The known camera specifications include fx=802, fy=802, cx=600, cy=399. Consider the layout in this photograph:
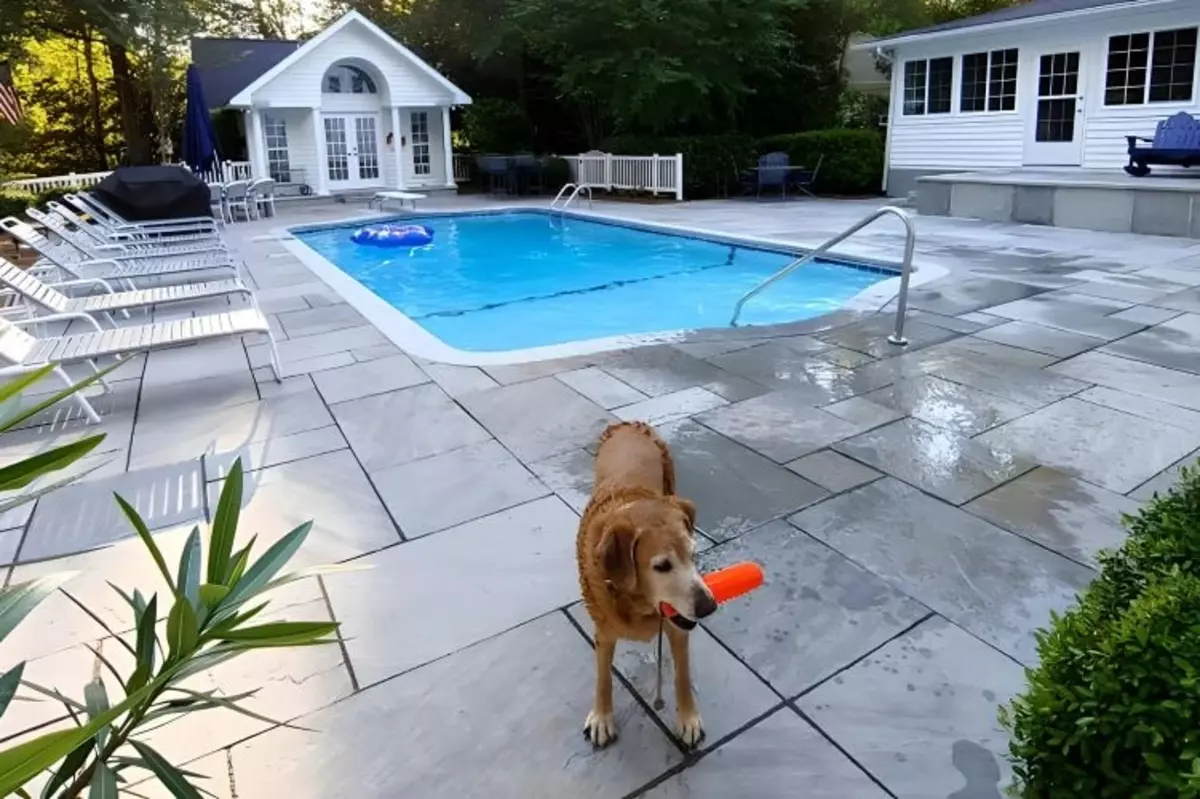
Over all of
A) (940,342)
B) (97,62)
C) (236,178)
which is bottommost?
(940,342)

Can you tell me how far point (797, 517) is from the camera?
2764 mm

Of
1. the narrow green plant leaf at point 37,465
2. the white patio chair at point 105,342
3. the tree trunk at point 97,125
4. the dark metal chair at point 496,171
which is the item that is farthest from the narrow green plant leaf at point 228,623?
the tree trunk at point 97,125

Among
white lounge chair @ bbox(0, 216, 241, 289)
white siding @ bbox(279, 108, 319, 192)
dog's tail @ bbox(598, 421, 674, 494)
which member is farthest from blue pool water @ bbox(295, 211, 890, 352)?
white siding @ bbox(279, 108, 319, 192)

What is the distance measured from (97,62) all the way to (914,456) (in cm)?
2430

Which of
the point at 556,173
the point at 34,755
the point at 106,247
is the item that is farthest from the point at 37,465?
the point at 556,173

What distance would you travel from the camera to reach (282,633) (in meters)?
0.94

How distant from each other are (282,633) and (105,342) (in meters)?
3.95

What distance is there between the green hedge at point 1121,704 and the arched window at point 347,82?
63.4 ft

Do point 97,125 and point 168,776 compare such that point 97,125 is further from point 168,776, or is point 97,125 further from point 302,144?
point 168,776

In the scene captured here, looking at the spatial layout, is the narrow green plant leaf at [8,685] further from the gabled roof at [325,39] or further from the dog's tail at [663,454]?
the gabled roof at [325,39]

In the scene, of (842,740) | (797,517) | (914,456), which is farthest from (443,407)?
(842,740)

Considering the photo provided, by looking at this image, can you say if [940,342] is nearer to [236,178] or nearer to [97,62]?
[236,178]

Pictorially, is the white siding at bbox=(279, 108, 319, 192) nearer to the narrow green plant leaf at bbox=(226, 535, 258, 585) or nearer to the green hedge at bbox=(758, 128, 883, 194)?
the green hedge at bbox=(758, 128, 883, 194)

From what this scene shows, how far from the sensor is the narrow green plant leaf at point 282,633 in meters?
0.93
